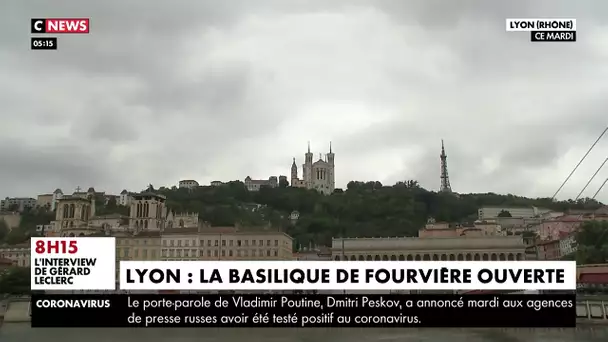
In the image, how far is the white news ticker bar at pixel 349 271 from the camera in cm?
500

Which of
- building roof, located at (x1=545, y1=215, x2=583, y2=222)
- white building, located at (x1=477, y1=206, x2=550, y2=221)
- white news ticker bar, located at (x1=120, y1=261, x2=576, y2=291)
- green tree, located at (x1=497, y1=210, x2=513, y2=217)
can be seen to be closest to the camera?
white news ticker bar, located at (x1=120, y1=261, x2=576, y2=291)

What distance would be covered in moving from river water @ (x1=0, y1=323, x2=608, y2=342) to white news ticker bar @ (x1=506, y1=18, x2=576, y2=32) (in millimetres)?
3305

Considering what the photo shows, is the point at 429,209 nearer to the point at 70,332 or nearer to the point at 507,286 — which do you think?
the point at 507,286

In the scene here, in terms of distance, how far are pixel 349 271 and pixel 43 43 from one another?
406 cm

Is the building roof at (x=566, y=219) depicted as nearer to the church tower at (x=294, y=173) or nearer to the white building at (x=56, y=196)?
the church tower at (x=294, y=173)

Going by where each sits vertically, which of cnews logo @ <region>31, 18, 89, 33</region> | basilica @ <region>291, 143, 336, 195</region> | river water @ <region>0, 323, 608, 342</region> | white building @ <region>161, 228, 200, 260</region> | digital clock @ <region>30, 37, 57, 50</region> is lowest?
river water @ <region>0, 323, 608, 342</region>

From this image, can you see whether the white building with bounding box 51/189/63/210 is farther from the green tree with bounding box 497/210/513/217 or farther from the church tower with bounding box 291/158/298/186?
the green tree with bounding box 497/210/513/217

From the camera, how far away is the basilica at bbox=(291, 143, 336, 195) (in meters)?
8.05

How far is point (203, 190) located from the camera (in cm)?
802

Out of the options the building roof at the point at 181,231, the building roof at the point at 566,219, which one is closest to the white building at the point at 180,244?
the building roof at the point at 181,231

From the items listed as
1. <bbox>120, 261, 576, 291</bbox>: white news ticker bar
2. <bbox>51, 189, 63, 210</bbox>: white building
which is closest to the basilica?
<bbox>120, 261, 576, 291</bbox>: white news ticker bar

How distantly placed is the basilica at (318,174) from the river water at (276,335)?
96.7 inches

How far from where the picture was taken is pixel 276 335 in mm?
6617

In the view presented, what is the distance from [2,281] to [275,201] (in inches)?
164
